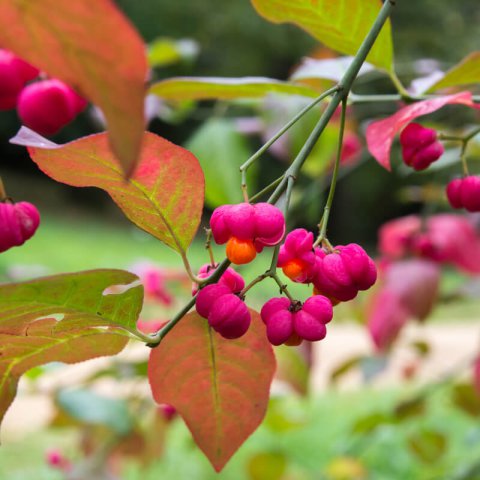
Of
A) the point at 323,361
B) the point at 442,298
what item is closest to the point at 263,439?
the point at 323,361

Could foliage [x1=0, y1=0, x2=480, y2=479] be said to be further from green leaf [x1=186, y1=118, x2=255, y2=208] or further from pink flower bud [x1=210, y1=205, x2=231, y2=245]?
green leaf [x1=186, y1=118, x2=255, y2=208]

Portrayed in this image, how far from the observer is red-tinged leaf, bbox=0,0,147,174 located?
0.17 metres

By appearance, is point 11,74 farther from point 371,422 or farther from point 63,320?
point 371,422

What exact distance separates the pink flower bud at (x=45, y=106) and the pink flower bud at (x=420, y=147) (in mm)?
201

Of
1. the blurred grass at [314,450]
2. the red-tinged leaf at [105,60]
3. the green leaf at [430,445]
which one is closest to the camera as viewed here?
the red-tinged leaf at [105,60]

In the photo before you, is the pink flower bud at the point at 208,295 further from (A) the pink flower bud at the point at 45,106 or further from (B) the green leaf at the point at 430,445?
(B) the green leaf at the point at 430,445

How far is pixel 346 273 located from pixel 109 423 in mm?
699

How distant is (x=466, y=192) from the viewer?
406mm

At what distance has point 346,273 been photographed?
1.01ft

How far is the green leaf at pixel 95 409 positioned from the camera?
2.99 feet

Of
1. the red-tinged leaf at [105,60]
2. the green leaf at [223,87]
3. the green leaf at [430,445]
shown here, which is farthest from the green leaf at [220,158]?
the green leaf at [430,445]

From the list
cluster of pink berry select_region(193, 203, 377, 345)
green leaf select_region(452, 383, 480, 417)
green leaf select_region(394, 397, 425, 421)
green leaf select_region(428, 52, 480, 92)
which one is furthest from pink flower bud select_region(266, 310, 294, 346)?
green leaf select_region(452, 383, 480, 417)

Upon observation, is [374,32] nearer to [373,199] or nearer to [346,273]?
[346,273]

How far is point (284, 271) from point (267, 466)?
52.8 inches
